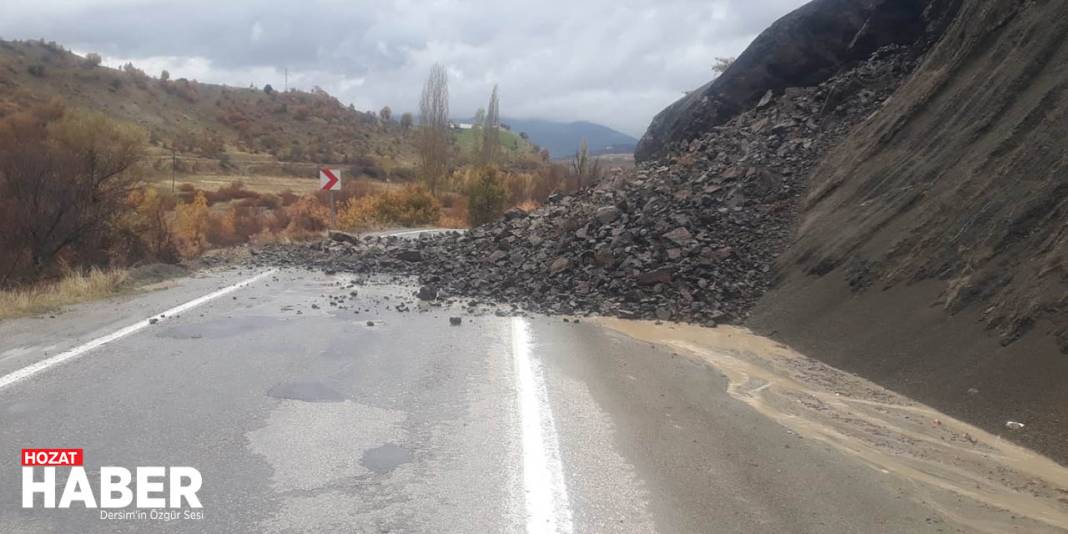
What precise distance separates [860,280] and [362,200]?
1211 inches

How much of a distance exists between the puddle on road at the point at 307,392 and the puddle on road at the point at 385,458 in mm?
1399

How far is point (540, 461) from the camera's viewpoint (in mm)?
5574

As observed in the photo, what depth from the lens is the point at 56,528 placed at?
4.37 meters

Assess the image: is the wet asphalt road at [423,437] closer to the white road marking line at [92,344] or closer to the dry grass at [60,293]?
the white road marking line at [92,344]

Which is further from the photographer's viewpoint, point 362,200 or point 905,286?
point 362,200

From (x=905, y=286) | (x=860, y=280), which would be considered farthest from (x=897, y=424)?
(x=860, y=280)

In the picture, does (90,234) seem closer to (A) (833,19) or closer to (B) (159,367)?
(B) (159,367)

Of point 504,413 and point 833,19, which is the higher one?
point 833,19

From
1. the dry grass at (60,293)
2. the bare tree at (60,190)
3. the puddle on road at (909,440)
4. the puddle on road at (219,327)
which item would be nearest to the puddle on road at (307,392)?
the puddle on road at (219,327)

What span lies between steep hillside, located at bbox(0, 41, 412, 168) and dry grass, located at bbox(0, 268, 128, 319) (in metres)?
45.2

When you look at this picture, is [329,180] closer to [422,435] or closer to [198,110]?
[422,435]

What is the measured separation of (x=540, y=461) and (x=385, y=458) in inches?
40.0

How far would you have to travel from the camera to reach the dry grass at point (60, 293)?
11.2 meters

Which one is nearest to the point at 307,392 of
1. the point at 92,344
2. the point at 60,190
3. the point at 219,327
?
the point at 92,344
